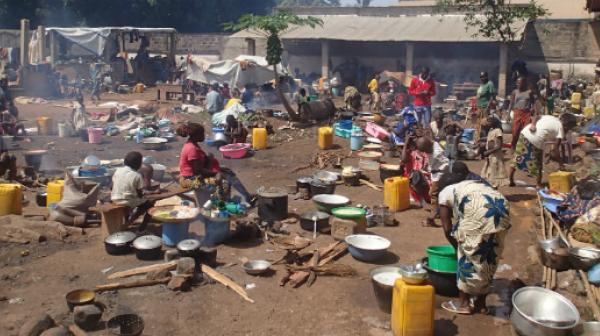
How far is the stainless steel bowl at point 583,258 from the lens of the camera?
248 inches

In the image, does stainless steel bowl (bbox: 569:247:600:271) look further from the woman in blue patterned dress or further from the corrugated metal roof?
the corrugated metal roof

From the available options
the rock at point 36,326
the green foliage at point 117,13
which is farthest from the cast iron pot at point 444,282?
the green foliage at point 117,13

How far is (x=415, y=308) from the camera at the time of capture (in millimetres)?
5055

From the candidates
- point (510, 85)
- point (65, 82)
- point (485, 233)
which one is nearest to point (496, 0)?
point (510, 85)

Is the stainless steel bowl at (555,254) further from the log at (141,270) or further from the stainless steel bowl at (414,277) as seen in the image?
the log at (141,270)

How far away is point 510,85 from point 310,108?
10.5 meters

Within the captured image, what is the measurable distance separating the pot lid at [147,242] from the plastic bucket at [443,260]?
3281 millimetres

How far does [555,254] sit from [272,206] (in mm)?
3945

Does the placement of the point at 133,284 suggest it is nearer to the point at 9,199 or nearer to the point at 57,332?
the point at 57,332

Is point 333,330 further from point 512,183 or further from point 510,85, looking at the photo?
point 510,85

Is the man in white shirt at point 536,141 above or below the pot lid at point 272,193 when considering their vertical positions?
above

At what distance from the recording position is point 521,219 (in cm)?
876

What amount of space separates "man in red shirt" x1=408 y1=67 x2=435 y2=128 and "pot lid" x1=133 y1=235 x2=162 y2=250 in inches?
319

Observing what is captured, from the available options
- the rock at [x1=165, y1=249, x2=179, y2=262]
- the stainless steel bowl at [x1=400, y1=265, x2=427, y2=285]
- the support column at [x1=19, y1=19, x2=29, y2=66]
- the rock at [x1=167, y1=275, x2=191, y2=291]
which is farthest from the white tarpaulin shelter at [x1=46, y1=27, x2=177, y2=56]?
the stainless steel bowl at [x1=400, y1=265, x2=427, y2=285]
